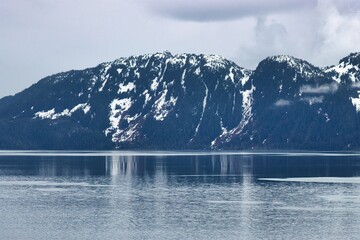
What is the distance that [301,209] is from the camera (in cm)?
11000

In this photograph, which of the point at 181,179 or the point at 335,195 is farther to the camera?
the point at 181,179

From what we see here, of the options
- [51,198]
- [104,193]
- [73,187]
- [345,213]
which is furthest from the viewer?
[73,187]

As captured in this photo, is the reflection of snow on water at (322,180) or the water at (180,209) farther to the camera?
the reflection of snow on water at (322,180)

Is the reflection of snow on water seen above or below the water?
above

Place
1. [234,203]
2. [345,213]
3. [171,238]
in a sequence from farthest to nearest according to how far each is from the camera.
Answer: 1. [234,203]
2. [345,213]
3. [171,238]

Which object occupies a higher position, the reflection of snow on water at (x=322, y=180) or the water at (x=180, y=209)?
the reflection of snow on water at (x=322, y=180)

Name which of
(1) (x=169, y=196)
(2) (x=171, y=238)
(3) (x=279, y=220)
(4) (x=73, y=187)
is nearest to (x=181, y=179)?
(4) (x=73, y=187)

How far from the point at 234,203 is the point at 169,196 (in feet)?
55.0

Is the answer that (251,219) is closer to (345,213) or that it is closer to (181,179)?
(345,213)

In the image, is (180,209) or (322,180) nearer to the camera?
(180,209)

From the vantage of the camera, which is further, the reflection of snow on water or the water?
the reflection of snow on water

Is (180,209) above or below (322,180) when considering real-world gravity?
below

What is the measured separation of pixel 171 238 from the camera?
274ft

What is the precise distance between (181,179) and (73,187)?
3407 cm
